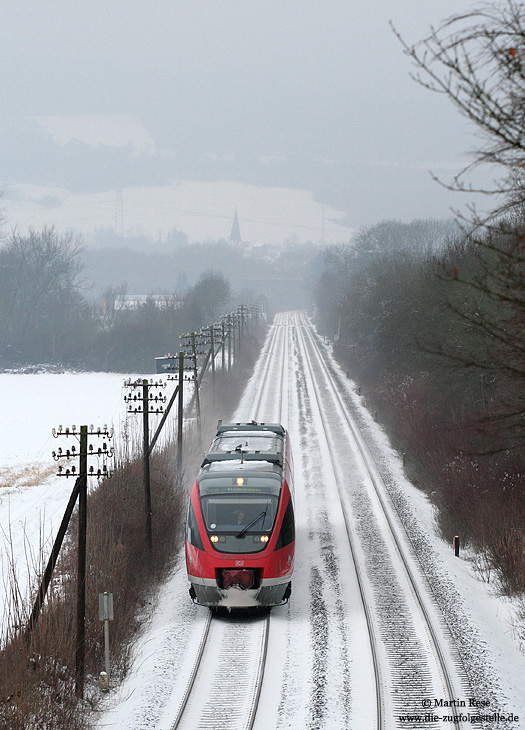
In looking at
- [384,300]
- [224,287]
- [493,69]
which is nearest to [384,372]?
[384,300]

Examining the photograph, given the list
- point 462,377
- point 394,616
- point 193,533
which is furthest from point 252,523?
point 462,377

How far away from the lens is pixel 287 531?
595 inches

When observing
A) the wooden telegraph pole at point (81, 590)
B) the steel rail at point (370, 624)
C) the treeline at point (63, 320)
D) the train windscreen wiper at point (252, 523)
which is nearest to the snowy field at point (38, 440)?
the wooden telegraph pole at point (81, 590)

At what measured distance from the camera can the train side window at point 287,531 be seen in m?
14.8

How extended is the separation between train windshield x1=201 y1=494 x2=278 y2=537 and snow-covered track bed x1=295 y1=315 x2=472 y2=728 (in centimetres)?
305

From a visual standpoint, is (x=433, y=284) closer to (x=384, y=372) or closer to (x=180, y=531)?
(x=384, y=372)

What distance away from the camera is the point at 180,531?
69.9ft

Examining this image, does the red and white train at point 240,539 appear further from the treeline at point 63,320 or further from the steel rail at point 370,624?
the treeline at point 63,320

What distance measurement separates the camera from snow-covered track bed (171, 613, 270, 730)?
11.3 meters

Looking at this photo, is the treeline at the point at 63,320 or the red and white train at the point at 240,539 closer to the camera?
the red and white train at the point at 240,539

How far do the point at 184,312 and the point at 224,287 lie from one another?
11.7 metres

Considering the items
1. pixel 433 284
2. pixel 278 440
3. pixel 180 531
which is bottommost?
pixel 180 531

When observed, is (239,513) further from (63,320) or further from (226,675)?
(63,320)

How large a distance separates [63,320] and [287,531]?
93464 mm
